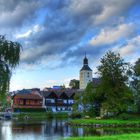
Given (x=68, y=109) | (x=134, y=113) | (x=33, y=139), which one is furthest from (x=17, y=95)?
(x=33, y=139)

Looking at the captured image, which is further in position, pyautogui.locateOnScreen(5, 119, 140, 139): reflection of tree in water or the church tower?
the church tower

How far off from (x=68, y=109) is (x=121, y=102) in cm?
7671

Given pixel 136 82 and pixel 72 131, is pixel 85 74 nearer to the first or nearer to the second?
pixel 136 82

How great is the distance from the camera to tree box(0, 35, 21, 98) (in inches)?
1275

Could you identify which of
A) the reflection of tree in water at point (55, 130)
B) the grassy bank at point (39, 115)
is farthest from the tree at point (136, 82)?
the grassy bank at point (39, 115)

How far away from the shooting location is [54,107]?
147500 mm

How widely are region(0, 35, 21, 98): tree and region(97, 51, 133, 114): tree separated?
45.0 meters

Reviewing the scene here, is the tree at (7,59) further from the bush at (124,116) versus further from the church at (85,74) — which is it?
the church at (85,74)

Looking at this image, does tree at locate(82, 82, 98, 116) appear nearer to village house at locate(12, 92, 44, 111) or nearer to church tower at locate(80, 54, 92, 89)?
village house at locate(12, 92, 44, 111)

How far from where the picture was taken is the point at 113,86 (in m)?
79.8

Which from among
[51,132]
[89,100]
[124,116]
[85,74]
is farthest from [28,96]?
[51,132]

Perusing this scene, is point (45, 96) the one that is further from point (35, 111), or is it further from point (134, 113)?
point (134, 113)

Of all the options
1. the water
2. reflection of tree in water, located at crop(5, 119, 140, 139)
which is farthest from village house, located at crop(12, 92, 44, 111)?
the water

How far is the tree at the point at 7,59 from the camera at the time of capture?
106 ft
